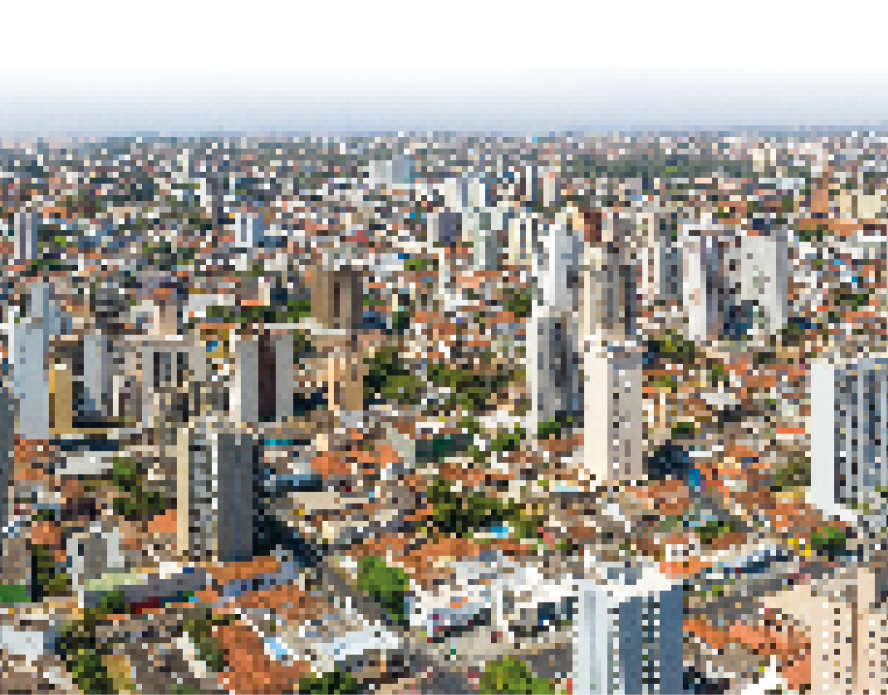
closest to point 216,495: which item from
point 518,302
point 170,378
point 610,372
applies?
point 170,378

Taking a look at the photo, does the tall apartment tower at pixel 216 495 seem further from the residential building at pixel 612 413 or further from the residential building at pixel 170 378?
the residential building at pixel 612 413

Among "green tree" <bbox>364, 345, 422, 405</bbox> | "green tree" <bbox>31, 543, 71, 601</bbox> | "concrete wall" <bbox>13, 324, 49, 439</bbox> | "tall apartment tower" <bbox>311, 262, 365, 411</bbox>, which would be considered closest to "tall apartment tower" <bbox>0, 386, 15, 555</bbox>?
"concrete wall" <bbox>13, 324, 49, 439</bbox>

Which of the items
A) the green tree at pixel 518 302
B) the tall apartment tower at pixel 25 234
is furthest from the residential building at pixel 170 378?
the tall apartment tower at pixel 25 234

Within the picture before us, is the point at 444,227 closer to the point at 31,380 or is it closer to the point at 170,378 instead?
the point at 170,378

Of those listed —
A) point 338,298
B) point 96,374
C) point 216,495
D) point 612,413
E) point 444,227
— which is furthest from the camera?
point 444,227

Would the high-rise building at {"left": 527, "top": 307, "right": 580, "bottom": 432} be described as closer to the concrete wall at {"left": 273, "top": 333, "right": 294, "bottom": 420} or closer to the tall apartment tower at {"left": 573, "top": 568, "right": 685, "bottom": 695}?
the concrete wall at {"left": 273, "top": 333, "right": 294, "bottom": 420}

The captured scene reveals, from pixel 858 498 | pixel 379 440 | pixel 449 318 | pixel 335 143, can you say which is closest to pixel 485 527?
pixel 379 440
